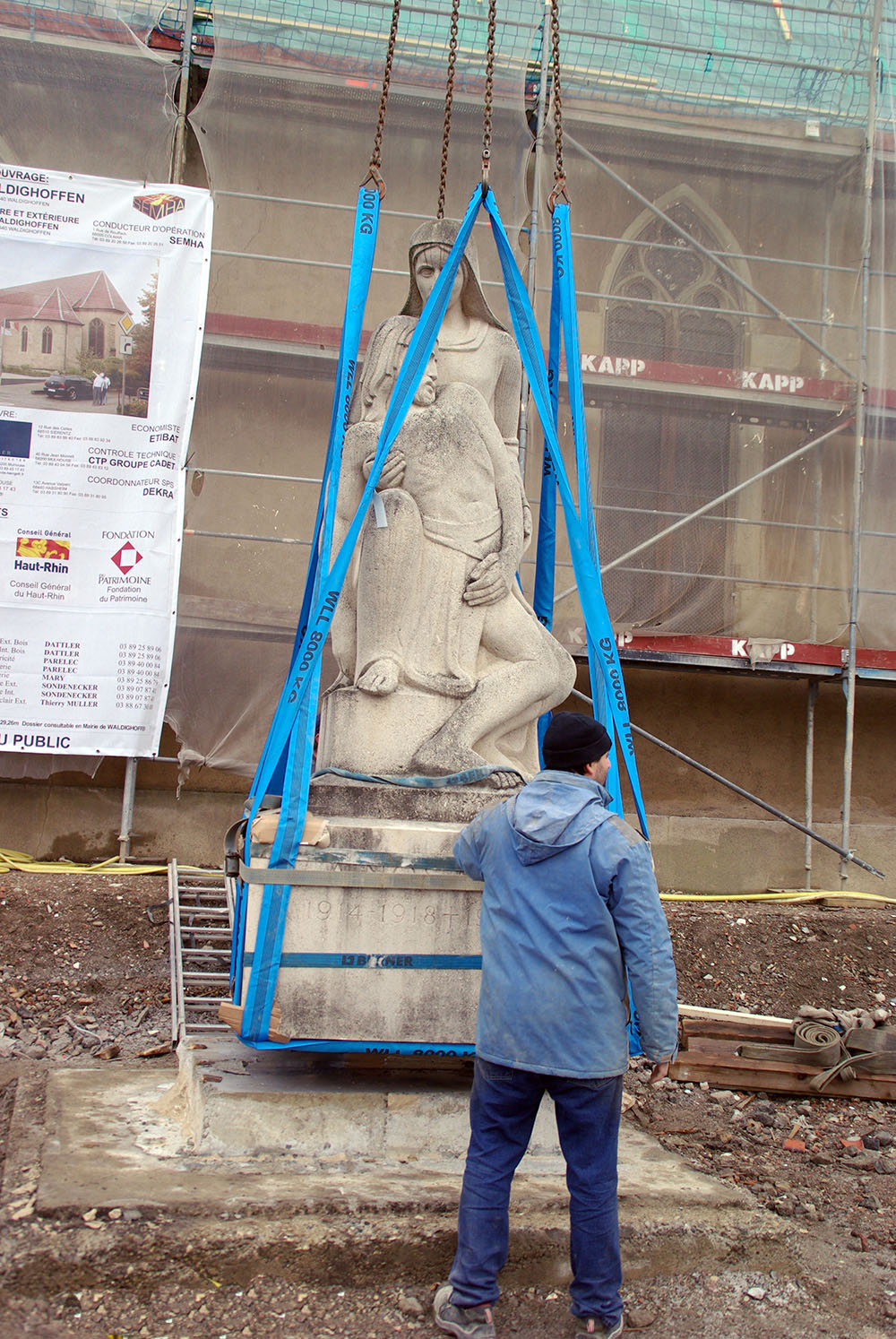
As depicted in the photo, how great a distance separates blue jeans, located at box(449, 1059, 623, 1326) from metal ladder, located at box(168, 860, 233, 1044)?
6.68 feet

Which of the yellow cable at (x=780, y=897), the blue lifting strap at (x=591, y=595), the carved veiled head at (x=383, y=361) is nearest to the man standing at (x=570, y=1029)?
the blue lifting strap at (x=591, y=595)

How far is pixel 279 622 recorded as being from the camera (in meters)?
8.27

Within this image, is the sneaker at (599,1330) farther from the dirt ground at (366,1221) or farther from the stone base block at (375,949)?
the stone base block at (375,949)

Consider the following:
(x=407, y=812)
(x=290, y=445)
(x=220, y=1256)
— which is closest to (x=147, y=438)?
(x=290, y=445)

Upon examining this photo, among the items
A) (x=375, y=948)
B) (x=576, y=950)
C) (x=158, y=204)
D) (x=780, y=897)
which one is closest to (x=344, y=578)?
(x=375, y=948)

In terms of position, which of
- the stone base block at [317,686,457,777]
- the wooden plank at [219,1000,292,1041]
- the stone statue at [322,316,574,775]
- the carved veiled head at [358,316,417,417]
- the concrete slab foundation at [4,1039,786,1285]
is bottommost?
the concrete slab foundation at [4,1039,786,1285]

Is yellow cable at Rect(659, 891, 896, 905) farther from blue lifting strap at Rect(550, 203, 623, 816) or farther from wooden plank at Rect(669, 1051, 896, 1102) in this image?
blue lifting strap at Rect(550, 203, 623, 816)

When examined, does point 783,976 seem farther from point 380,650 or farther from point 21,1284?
point 21,1284

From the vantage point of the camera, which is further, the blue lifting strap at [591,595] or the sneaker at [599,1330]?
the blue lifting strap at [591,595]

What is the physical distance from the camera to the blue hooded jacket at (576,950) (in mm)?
2691

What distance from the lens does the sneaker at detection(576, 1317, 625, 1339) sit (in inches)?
105

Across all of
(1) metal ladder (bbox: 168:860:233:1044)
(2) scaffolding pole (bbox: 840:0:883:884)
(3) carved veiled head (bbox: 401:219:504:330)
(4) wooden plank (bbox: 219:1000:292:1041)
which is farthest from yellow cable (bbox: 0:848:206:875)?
(2) scaffolding pole (bbox: 840:0:883:884)

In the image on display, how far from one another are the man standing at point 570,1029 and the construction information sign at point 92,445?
533 centimetres

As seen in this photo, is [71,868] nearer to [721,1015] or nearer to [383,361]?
[721,1015]
